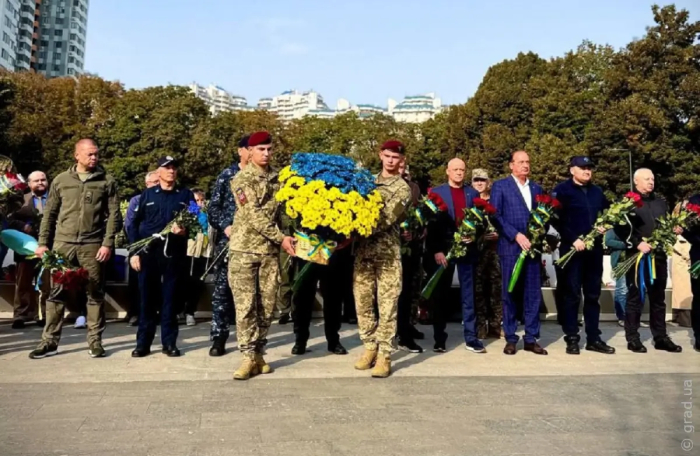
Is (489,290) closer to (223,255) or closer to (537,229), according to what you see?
(537,229)

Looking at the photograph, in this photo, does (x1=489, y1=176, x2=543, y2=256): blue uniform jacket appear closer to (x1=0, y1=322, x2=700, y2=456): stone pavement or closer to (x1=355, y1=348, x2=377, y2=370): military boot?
(x1=0, y1=322, x2=700, y2=456): stone pavement

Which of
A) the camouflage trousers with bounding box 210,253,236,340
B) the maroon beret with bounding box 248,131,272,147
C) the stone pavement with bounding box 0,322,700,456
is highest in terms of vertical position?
the maroon beret with bounding box 248,131,272,147

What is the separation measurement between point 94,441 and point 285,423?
49.0 inches

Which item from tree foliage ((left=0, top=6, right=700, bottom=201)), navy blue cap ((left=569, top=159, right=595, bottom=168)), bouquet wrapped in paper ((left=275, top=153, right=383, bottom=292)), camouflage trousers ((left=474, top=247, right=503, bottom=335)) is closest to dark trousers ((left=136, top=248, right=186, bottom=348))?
bouquet wrapped in paper ((left=275, top=153, right=383, bottom=292))

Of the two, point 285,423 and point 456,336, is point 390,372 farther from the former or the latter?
point 456,336

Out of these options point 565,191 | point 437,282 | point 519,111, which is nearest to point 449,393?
point 437,282

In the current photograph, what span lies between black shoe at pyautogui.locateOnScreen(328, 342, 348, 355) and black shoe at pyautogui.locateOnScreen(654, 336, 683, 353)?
3946mm

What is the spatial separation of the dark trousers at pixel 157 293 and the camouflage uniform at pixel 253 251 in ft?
4.26

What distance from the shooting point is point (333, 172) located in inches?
231

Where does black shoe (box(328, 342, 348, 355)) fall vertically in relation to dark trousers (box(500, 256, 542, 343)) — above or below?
below

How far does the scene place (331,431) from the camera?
4285 millimetres

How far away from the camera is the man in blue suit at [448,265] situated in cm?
748

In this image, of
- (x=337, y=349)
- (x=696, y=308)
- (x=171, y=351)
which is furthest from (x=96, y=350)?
(x=696, y=308)

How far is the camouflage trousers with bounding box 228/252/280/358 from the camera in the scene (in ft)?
19.6
